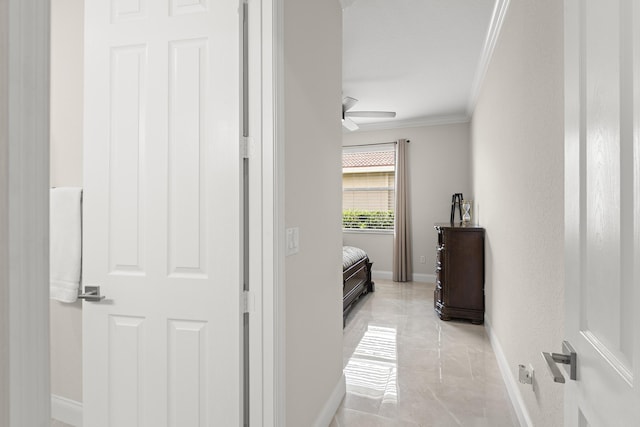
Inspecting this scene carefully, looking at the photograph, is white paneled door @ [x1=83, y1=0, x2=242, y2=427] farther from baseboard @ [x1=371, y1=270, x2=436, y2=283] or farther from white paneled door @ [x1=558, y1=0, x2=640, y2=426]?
baseboard @ [x1=371, y1=270, x2=436, y2=283]

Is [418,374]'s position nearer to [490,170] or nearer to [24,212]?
[490,170]

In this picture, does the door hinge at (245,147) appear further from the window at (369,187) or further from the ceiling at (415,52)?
the window at (369,187)

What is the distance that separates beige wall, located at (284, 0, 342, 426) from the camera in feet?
5.13

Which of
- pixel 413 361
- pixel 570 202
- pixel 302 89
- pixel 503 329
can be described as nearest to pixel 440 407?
pixel 413 361

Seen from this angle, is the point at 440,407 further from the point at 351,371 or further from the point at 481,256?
the point at 481,256

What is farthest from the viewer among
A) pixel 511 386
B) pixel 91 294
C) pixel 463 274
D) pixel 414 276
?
pixel 414 276

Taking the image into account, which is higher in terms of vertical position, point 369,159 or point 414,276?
point 369,159

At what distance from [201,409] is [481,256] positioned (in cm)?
337

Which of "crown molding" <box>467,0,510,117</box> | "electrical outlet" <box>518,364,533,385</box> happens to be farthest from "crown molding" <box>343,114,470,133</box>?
"electrical outlet" <box>518,364,533,385</box>

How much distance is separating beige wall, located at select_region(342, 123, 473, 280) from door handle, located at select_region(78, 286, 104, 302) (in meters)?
5.24

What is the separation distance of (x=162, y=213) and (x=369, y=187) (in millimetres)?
5270

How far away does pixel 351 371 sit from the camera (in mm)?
2748

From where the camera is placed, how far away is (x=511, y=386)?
2.32m

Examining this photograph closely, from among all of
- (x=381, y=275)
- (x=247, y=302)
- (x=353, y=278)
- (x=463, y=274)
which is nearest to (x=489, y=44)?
(x=463, y=274)
